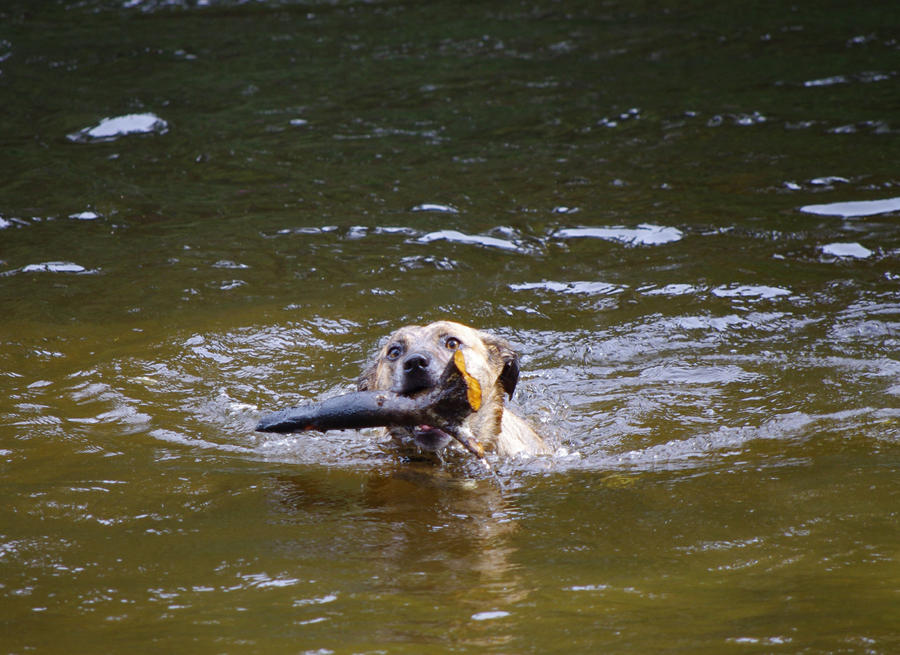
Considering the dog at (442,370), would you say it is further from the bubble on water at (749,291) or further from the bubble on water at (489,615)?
the bubble on water at (749,291)

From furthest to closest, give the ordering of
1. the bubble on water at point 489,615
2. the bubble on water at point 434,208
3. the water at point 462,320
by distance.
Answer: the bubble on water at point 434,208 < the water at point 462,320 < the bubble on water at point 489,615

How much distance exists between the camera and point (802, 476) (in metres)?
5.58

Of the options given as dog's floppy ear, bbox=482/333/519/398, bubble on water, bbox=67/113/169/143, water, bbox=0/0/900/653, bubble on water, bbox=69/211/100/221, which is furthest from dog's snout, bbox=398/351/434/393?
bubble on water, bbox=67/113/169/143

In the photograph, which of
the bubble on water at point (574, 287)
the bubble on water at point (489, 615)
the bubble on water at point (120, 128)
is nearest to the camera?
the bubble on water at point (489, 615)

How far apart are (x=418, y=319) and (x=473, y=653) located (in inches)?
221

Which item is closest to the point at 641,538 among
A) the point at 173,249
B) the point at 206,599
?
the point at 206,599

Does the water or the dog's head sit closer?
the water

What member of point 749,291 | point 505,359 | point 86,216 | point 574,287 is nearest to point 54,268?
point 86,216

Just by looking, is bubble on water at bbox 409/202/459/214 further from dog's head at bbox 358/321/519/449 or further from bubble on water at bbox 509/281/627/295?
dog's head at bbox 358/321/519/449

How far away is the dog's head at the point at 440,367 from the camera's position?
20.5 ft

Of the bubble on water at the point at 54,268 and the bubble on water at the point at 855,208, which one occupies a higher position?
the bubble on water at the point at 54,268

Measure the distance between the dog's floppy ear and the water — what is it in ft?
1.98

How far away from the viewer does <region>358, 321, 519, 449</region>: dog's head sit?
6.24m

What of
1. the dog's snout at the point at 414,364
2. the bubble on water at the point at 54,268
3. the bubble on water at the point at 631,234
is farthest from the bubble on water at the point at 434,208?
the dog's snout at the point at 414,364
